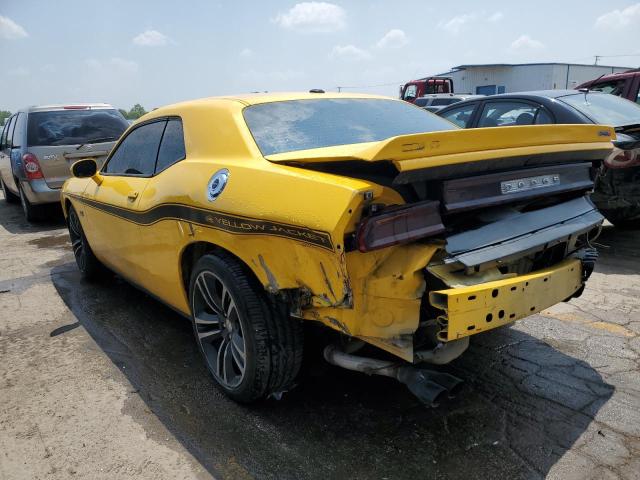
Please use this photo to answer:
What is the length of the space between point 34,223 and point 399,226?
806 centimetres

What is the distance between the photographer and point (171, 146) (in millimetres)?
3203

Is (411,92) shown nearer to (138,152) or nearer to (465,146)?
(138,152)

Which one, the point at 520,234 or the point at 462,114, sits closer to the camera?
the point at 520,234

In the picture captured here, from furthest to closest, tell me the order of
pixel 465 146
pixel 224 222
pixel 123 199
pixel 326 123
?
pixel 123 199
pixel 326 123
pixel 224 222
pixel 465 146

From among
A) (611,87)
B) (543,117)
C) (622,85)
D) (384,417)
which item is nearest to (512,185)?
(384,417)

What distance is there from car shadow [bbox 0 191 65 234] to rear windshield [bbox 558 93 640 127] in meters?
7.34

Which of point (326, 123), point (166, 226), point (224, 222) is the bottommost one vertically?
point (166, 226)

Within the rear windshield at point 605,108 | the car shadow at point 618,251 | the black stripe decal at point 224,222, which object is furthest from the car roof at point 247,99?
the rear windshield at point 605,108

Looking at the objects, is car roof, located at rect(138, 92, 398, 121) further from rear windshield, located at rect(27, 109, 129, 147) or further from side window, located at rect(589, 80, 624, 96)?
side window, located at rect(589, 80, 624, 96)

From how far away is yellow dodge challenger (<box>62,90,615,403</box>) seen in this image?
1976mm

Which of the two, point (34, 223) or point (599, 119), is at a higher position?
point (599, 119)

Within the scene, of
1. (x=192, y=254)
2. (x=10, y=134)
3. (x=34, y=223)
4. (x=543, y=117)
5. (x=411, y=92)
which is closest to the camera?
(x=192, y=254)

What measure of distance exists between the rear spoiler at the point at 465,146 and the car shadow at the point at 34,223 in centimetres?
687

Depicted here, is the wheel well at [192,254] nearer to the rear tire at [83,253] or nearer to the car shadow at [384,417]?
the car shadow at [384,417]
